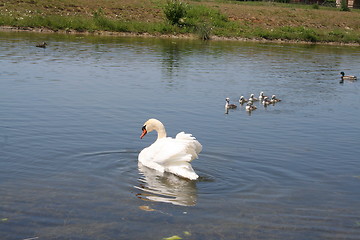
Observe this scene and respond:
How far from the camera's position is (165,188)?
41.0 feet

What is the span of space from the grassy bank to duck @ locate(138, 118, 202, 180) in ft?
151

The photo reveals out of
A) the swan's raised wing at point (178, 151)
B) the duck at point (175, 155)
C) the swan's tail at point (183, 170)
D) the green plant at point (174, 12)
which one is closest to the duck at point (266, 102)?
the duck at point (175, 155)

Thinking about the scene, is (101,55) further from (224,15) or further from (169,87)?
(224,15)

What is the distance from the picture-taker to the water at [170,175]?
409 inches

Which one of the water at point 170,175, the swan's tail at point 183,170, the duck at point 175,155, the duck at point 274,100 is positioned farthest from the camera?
the duck at point 274,100

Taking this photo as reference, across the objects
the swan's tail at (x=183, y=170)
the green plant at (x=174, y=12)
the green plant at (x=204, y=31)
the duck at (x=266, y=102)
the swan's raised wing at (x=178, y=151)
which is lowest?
the duck at (x=266, y=102)

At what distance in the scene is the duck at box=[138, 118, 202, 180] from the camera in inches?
512

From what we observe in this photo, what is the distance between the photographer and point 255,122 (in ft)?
67.8

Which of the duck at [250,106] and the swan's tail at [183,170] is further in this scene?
the duck at [250,106]

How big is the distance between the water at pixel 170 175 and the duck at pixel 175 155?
0.89ft

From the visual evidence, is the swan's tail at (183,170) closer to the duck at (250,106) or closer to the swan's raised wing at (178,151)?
the swan's raised wing at (178,151)

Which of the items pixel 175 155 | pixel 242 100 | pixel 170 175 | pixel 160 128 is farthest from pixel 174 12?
pixel 175 155

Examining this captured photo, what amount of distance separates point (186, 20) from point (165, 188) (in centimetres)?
5487

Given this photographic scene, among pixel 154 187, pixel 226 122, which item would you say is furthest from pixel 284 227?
pixel 226 122
